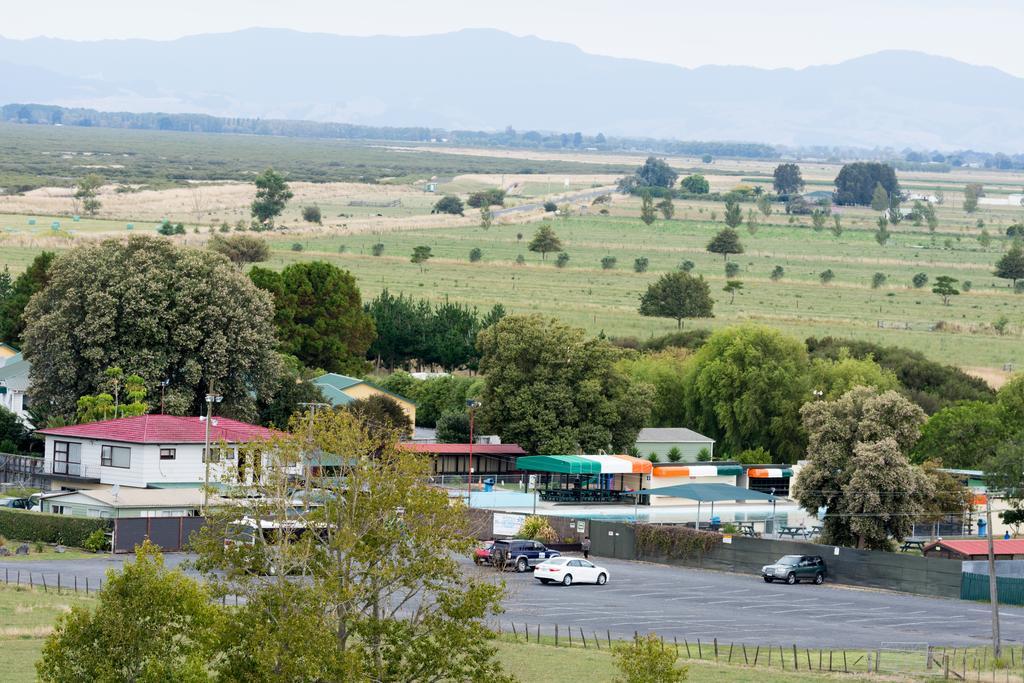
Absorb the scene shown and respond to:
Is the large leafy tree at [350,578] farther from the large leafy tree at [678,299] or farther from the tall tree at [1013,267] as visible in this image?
the tall tree at [1013,267]

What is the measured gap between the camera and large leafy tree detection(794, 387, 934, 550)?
6097cm

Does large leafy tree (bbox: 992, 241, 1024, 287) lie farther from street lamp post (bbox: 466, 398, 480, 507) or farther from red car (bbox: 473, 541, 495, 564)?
red car (bbox: 473, 541, 495, 564)

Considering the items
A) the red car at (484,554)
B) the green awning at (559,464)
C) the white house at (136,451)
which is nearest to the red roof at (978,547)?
the red car at (484,554)

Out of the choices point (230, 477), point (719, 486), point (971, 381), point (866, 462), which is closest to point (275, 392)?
point (719, 486)

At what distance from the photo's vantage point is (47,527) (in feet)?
195

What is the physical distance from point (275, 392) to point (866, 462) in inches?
1211

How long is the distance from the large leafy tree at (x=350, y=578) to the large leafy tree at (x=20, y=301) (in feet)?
234

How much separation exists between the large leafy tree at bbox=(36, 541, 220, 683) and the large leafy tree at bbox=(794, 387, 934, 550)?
3599cm

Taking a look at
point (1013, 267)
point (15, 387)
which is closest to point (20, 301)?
point (15, 387)

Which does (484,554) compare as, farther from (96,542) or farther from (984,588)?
(984,588)

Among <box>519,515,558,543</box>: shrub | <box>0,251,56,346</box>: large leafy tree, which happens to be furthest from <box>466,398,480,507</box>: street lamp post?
<box>0,251,56,346</box>: large leafy tree

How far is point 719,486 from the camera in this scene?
70938 millimetres

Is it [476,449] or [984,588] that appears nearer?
[984,588]

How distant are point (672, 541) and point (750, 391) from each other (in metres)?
27.4
